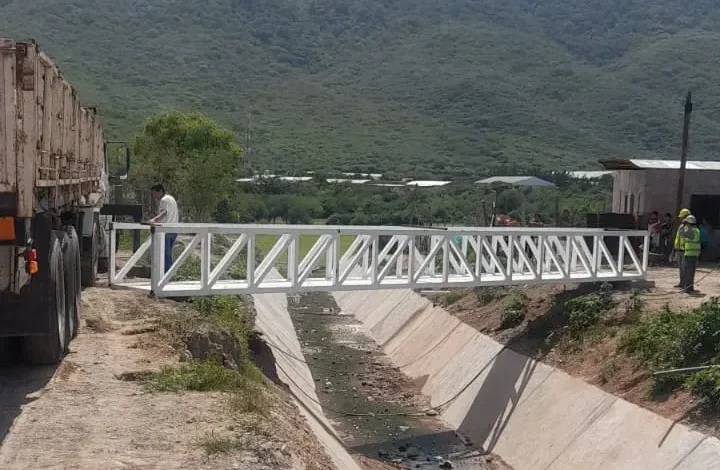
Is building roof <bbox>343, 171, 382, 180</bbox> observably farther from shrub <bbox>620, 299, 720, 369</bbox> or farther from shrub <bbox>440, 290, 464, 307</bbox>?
shrub <bbox>620, 299, 720, 369</bbox>

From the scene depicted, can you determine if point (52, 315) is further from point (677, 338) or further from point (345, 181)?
point (345, 181)

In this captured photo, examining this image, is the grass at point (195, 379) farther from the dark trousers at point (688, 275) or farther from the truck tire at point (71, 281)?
the dark trousers at point (688, 275)

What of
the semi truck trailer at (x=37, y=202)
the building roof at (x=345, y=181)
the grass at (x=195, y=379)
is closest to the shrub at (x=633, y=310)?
the grass at (x=195, y=379)

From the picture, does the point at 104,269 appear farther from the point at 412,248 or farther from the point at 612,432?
the point at 612,432

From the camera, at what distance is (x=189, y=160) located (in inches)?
1743

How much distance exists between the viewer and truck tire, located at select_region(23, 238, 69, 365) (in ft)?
33.2

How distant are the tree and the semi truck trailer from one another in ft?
99.8

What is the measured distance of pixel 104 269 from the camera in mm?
20953

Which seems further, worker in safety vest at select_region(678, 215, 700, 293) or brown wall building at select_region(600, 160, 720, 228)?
brown wall building at select_region(600, 160, 720, 228)

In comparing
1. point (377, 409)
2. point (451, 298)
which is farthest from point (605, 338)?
point (451, 298)

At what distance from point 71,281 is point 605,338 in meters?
11.6

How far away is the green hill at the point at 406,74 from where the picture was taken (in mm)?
98500

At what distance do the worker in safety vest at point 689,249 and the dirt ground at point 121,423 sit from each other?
11.4 metres

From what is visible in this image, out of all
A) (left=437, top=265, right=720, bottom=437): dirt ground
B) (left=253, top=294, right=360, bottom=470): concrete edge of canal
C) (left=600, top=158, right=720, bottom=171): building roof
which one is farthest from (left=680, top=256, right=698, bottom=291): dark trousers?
(left=253, top=294, right=360, bottom=470): concrete edge of canal
